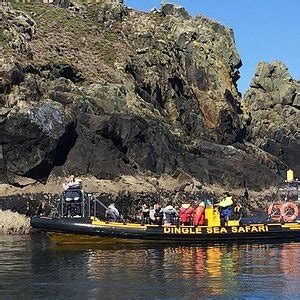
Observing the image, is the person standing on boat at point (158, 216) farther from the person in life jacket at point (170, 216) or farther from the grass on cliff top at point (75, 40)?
the grass on cliff top at point (75, 40)

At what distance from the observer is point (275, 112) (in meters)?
134

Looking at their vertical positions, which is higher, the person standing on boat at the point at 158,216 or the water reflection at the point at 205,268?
the person standing on boat at the point at 158,216

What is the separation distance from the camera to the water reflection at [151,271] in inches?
894

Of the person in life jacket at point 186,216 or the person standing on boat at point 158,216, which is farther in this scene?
the person standing on boat at point 158,216

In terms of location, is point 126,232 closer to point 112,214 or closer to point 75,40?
point 112,214

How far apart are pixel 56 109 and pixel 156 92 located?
3207cm

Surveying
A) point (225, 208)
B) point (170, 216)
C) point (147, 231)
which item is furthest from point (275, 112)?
point (147, 231)

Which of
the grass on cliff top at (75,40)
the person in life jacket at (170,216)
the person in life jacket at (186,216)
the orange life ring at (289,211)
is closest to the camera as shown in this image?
the person in life jacket at (186,216)

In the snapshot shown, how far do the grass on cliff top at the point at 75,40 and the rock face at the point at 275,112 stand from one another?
30549mm

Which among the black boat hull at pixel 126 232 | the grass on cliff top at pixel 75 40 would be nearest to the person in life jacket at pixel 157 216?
the black boat hull at pixel 126 232

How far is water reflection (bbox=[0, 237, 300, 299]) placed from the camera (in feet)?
74.5

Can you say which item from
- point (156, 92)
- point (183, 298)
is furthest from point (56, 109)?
point (183, 298)

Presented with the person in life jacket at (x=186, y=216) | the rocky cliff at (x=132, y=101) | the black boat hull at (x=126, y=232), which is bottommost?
the black boat hull at (x=126, y=232)

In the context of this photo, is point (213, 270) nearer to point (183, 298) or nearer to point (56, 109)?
point (183, 298)
